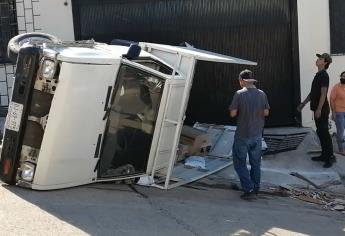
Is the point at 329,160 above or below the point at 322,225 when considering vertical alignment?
above

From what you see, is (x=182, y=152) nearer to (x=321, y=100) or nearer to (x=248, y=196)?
(x=248, y=196)

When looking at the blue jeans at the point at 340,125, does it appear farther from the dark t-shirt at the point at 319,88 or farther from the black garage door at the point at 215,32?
the black garage door at the point at 215,32

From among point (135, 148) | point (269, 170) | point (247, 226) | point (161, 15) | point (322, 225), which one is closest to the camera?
point (247, 226)

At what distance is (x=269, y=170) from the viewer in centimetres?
853

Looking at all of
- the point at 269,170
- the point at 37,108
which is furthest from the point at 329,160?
the point at 37,108

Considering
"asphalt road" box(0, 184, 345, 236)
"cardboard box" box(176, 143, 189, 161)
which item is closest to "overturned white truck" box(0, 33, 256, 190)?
"asphalt road" box(0, 184, 345, 236)

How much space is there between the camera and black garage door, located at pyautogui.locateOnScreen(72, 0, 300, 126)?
33.8 ft

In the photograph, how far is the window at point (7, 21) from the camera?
34.1 ft

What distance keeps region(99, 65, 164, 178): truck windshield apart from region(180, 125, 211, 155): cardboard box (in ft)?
5.47

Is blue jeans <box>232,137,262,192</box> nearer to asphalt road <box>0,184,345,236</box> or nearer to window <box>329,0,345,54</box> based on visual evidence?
asphalt road <box>0,184,345,236</box>

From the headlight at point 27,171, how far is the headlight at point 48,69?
1007 millimetres

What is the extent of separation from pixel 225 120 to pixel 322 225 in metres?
4.31

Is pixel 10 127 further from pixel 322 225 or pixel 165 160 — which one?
pixel 322 225

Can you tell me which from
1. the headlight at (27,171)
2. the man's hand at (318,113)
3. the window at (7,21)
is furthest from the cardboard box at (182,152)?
the window at (7,21)
